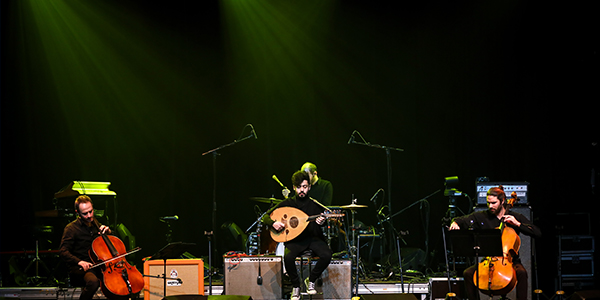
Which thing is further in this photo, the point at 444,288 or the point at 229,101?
the point at 229,101

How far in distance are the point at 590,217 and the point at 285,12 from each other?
5.87 metres

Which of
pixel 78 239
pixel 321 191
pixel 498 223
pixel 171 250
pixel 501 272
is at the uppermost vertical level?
pixel 321 191

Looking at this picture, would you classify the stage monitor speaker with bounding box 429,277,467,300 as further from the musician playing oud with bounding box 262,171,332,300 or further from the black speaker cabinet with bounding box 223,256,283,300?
the black speaker cabinet with bounding box 223,256,283,300

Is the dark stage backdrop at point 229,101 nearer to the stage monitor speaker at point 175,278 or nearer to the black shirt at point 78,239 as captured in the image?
the stage monitor speaker at point 175,278

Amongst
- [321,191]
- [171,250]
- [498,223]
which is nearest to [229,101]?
[321,191]

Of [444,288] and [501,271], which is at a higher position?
[501,271]

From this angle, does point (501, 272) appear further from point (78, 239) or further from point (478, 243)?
point (78, 239)

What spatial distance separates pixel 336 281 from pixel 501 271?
81.3 inches

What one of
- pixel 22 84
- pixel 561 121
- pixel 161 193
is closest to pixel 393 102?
pixel 561 121

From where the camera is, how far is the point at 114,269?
631 cm

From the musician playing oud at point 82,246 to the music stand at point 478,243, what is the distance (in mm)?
4009

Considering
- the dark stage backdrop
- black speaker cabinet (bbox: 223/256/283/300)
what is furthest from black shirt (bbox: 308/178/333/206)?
black speaker cabinet (bbox: 223/256/283/300)

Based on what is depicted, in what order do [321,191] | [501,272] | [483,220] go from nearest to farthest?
1. [501,272]
2. [483,220]
3. [321,191]

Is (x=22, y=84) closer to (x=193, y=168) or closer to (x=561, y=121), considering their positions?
(x=193, y=168)
